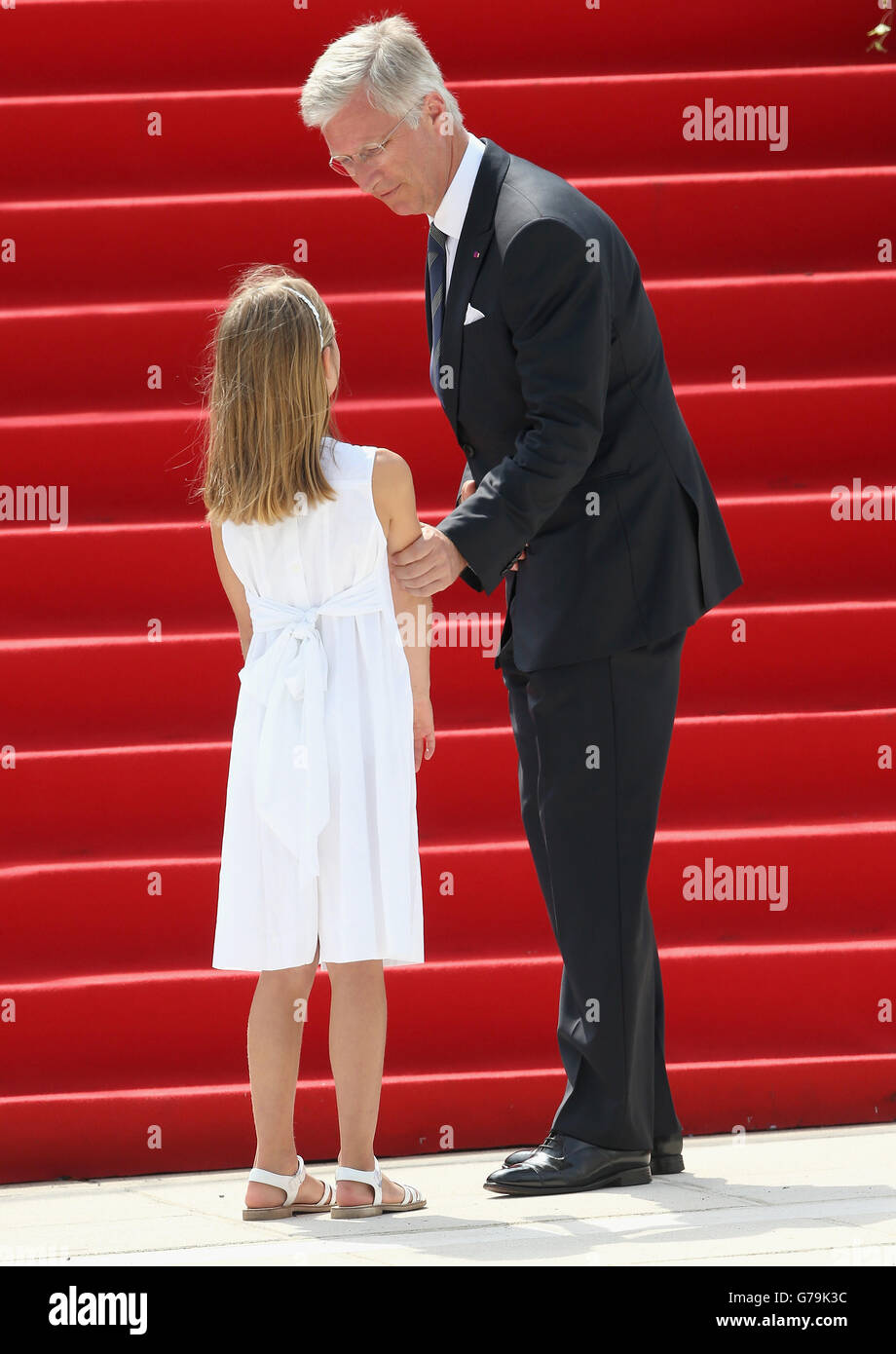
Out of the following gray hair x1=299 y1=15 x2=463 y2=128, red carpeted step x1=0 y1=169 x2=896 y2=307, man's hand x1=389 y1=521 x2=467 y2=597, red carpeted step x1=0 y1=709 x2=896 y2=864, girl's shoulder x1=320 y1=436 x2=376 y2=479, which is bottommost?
red carpeted step x1=0 y1=709 x2=896 y2=864

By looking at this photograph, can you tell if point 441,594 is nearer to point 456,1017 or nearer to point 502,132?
point 456,1017

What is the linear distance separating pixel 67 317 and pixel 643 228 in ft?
4.45

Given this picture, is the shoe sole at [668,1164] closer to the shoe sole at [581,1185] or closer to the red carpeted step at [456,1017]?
the shoe sole at [581,1185]

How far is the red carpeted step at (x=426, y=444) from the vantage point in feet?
12.5

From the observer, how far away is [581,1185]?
2.45 m

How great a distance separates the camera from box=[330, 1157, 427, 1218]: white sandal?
91.7 inches

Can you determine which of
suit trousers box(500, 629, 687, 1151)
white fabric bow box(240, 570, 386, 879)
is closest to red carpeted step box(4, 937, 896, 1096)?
suit trousers box(500, 629, 687, 1151)

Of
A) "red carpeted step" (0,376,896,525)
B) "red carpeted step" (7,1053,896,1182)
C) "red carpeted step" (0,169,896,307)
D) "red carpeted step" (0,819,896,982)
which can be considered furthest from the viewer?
"red carpeted step" (0,169,896,307)

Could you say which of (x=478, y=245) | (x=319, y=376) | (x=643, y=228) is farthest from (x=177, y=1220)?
(x=643, y=228)

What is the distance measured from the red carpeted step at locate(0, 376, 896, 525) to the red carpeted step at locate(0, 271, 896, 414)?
0.36ft

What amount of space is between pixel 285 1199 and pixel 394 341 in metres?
2.20

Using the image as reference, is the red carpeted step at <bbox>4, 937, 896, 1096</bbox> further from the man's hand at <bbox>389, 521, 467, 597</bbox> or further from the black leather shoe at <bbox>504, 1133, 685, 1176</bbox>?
the man's hand at <bbox>389, 521, 467, 597</bbox>

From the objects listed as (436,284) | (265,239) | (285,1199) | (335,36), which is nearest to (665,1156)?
(285,1199)

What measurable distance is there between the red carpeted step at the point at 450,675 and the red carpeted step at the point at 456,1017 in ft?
2.01
